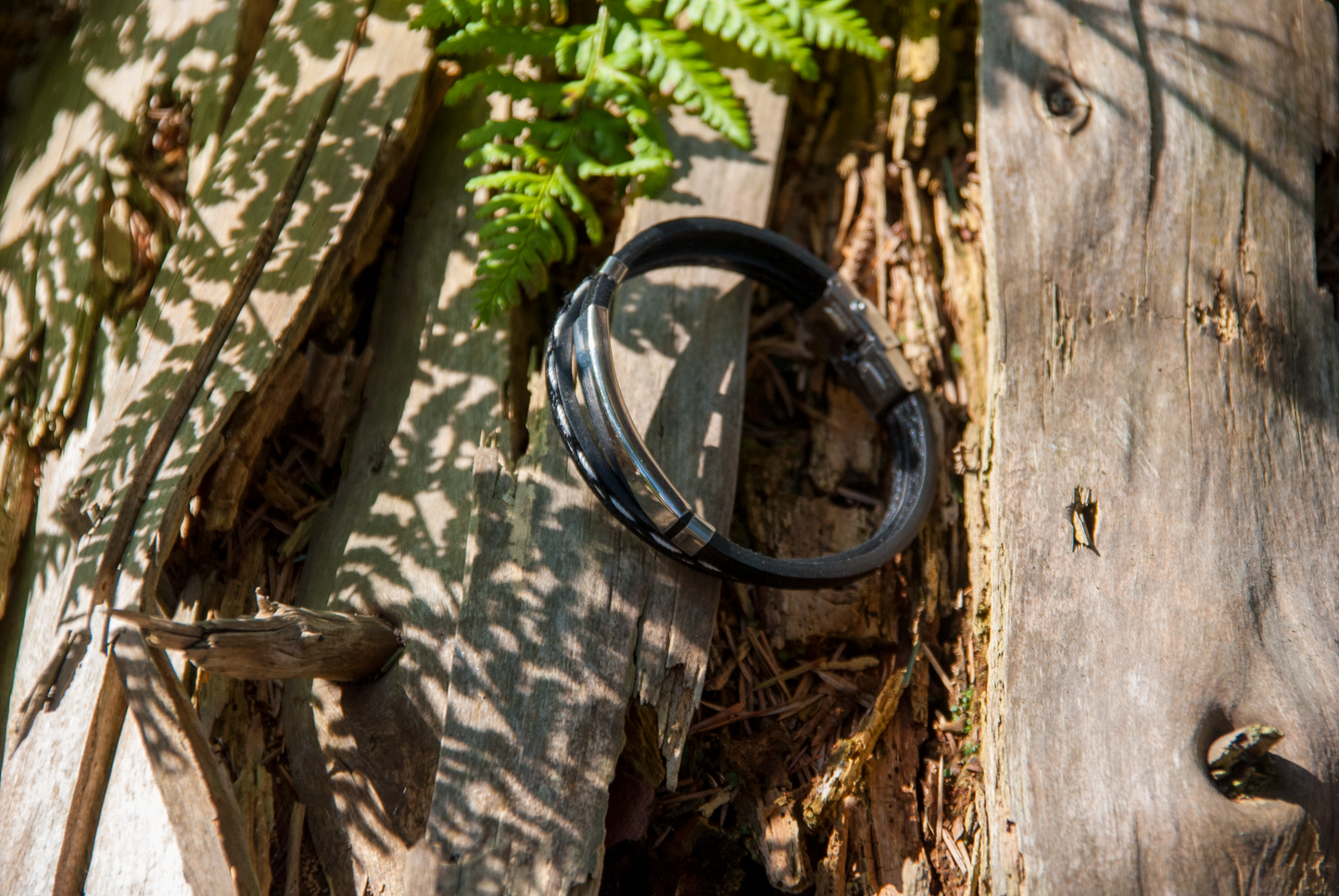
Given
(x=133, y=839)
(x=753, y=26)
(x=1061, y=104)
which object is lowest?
(x=133, y=839)

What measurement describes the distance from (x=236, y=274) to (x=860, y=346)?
213cm

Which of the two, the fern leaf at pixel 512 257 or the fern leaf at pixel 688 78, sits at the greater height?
the fern leaf at pixel 688 78

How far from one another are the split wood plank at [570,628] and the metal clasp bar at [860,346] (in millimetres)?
328

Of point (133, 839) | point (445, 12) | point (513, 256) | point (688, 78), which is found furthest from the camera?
point (688, 78)

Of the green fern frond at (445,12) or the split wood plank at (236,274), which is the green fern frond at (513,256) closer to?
the split wood plank at (236,274)

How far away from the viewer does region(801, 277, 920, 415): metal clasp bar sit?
2930mm

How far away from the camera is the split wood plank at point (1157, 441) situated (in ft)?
7.04

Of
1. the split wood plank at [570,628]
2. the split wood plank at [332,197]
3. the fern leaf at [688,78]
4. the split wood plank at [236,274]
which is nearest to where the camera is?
the split wood plank at [570,628]

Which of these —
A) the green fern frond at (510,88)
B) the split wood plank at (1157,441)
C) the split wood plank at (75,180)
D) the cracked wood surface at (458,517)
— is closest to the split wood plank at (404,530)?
the cracked wood surface at (458,517)

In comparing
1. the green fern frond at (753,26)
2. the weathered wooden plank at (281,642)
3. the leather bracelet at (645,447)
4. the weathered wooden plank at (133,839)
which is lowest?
the weathered wooden plank at (133,839)

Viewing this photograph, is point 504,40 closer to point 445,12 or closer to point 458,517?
point 445,12

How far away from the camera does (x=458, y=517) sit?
2.62 m

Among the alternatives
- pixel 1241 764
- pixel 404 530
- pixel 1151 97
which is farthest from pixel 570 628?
pixel 1151 97

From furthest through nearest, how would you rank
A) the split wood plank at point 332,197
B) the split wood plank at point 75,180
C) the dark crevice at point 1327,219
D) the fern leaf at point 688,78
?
the dark crevice at point 1327,219, the fern leaf at point 688,78, the split wood plank at point 75,180, the split wood plank at point 332,197
